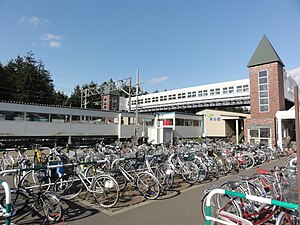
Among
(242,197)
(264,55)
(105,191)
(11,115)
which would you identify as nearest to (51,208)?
(105,191)

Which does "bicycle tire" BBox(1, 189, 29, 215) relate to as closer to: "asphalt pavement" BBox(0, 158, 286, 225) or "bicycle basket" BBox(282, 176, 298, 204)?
"asphalt pavement" BBox(0, 158, 286, 225)

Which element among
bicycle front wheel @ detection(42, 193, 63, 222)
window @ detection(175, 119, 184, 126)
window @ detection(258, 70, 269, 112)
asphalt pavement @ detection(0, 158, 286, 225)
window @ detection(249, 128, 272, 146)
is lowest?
asphalt pavement @ detection(0, 158, 286, 225)

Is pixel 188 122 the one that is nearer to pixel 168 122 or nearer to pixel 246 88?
pixel 168 122

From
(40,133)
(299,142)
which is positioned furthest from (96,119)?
(299,142)

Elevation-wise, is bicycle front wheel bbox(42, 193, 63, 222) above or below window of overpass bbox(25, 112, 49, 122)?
below

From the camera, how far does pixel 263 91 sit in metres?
17.2

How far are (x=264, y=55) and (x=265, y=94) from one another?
337 cm

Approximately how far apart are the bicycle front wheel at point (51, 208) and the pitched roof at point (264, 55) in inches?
726

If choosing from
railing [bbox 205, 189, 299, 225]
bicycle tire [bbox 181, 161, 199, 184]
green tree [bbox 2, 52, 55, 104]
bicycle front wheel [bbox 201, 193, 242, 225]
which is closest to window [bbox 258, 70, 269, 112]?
bicycle tire [bbox 181, 161, 199, 184]

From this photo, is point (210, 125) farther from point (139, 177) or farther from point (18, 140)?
point (139, 177)

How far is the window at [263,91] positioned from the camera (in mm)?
16969

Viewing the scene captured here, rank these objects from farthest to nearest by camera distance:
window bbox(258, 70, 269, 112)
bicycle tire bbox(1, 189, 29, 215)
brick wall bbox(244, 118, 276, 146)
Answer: window bbox(258, 70, 269, 112) → brick wall bbox(244, 118, 276, 146) → bicycle tire bbox(1, 189, 29, 215)

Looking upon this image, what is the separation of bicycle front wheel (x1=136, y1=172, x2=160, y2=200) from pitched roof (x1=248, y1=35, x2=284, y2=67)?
54.6 ft

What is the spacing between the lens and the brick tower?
1633 centimetres
